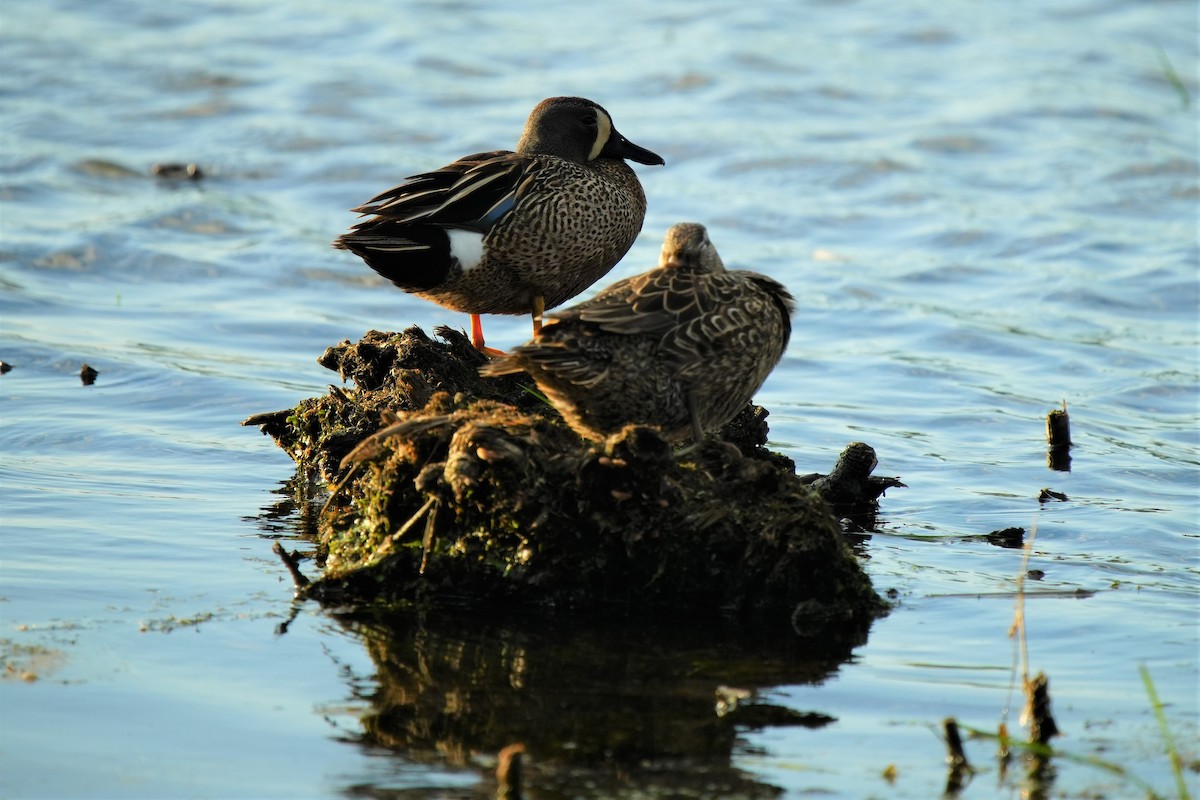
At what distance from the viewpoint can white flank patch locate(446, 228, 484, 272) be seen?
8.02 meters

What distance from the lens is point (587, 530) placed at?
5.86 metres

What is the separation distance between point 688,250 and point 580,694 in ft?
7.88

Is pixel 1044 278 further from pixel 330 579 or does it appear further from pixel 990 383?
pixel 330 579

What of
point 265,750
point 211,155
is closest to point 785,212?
point 211,155

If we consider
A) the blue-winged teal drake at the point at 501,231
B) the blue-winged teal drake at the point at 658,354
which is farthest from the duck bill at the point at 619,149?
the blue-winged teal drake at the point at 658,354

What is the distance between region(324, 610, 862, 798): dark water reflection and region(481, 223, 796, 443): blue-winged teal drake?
0.91 meters

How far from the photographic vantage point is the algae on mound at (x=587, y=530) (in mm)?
5785

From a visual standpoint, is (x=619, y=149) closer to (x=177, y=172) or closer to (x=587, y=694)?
(x=587, y=694)

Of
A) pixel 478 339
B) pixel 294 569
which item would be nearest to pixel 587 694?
pixel 294 569

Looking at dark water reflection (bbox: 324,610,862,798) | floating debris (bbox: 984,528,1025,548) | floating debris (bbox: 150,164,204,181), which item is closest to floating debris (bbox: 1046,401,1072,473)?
floating debris (bbox: 984,528,1025,548)

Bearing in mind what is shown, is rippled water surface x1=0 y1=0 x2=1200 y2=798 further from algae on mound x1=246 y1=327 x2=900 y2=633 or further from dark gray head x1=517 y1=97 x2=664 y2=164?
dark gray head x1=517 y1=97 x2=664 y2=164

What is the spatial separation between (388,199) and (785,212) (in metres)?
7.75

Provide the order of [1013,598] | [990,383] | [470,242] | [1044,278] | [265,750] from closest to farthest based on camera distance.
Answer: [265,750] < [1013,598] < [470,242] < [990,383] < [1044,278]

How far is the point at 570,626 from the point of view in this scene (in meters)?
5.74
